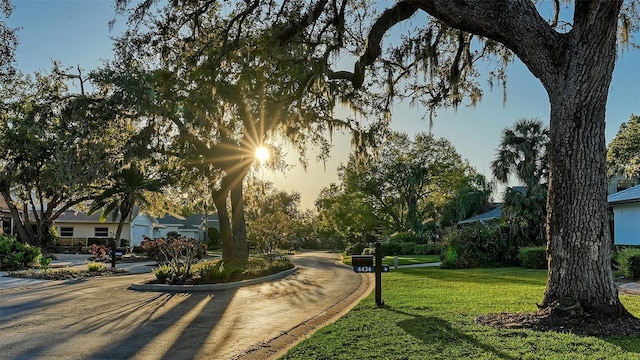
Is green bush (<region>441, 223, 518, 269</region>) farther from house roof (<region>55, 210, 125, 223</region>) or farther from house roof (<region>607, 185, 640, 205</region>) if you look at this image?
house roof (<region>55, 210, 125, 223</region>)

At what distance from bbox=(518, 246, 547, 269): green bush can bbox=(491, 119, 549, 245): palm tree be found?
2.29 metres

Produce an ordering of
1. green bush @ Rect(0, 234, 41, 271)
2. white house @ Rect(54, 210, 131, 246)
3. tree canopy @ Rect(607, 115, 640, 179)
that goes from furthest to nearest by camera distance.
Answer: white house @ Rect(54, 210, 131, 246)
tree canopy @ Rect(607, 115, 640, 179)
green bush @ Rect(0, 234, 41, 271)

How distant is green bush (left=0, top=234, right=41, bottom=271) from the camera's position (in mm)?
20469

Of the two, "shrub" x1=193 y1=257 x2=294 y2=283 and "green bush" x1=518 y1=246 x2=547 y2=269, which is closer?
"shrub" x1=193 y1=257 x2=294 y2=283

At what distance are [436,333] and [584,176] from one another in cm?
289

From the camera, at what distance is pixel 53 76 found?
70.8 ft

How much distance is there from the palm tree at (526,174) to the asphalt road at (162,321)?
12.1 meters

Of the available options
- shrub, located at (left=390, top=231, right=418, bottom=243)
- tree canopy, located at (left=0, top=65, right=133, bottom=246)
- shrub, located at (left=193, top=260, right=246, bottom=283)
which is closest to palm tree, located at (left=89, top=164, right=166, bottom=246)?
tree canopy, located at (left=0, top=65, right=133, bottom=246)

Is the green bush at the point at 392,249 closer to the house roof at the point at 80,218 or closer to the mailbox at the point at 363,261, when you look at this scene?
the house roof at the point at 80,218

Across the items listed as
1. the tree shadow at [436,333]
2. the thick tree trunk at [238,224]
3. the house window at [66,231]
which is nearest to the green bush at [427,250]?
the thick tree trunk at [238,224]

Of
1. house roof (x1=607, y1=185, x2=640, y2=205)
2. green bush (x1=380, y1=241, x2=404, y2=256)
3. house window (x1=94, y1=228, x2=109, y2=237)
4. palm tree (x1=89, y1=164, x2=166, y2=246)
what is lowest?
green bush (x1=380, y1=241, x2=404, y2=256)

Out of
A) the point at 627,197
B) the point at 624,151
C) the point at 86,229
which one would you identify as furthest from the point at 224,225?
the point at 86,229

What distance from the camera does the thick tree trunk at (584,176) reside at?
6.33 meters

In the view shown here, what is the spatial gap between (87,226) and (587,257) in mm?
45050
